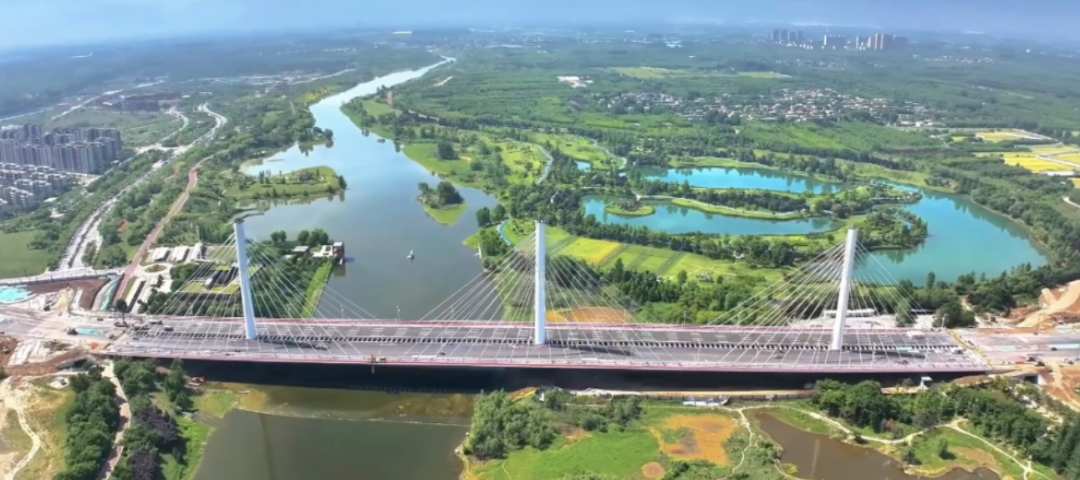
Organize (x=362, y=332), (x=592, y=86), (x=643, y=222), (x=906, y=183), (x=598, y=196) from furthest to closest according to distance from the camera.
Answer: (x=592, y=86) → (x=906, y=183) → (x=598, y=196) → (x=643, y=222) → (x=362, y=332)

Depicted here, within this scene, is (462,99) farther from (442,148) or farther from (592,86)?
(442,148)

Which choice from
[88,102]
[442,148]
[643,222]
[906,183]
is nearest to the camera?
[643,222]

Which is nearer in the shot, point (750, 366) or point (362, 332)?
point (750, 366)

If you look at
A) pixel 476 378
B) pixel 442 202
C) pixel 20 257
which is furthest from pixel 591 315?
pixel 20 257

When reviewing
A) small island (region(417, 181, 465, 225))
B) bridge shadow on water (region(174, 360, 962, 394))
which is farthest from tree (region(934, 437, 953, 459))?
small island (region(417, 181, 465, 225))

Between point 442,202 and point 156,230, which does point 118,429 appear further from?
point 442,202

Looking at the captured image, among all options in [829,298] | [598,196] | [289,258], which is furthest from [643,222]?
[289,258]

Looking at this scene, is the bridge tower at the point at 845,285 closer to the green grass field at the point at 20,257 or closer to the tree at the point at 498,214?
the tree at the point at 498,214
